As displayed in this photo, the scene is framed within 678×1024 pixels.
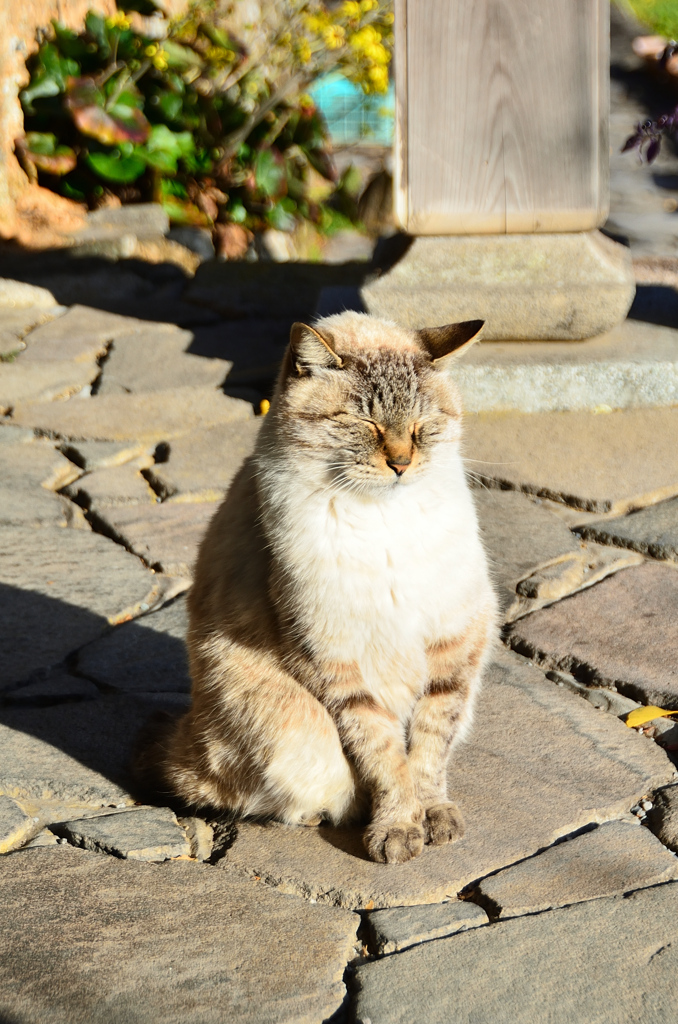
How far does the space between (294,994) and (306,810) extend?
485mm

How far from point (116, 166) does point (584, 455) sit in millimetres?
4596

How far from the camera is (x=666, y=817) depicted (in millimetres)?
1839

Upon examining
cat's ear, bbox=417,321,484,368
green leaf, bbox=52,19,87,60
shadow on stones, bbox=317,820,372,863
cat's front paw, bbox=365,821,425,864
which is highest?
green leaf, bbox=52,19,87,60

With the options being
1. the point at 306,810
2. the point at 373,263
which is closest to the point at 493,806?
the point at 306,810

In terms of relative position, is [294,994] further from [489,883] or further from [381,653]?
[381,653]

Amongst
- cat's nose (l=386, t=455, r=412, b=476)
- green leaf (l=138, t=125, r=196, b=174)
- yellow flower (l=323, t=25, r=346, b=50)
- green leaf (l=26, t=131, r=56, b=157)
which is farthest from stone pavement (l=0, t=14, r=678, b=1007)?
yellow flower (l=323, t=25, r=346, b=50)

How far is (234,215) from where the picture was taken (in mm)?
7488

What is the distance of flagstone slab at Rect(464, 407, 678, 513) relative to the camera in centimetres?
322

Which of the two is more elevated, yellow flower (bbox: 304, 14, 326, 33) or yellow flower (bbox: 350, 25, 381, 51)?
yellow flower (bbox: 304, 14, 326, 33)

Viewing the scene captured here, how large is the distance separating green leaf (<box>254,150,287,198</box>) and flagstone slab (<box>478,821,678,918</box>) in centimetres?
652

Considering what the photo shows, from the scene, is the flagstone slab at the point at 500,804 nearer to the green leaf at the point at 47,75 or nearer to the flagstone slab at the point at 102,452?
the flagstone slab at the point at 102,452

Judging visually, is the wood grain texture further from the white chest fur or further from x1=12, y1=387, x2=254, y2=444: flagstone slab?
the white chest fur

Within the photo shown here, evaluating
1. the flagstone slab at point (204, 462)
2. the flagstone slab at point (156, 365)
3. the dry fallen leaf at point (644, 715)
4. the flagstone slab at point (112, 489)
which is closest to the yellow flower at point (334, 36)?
the flagstone slab at point (156, 365)

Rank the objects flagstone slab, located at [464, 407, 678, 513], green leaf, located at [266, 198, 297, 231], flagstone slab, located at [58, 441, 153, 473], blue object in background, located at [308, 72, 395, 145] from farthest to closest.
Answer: blue object in background, located at [308, 72, 395, 145] < green leaf, located at [266, 198, 297, 231] < flagstone slab, located at [58, 441, 153, 473] < flagstone slab, located at [464, 407, 678, 513]
